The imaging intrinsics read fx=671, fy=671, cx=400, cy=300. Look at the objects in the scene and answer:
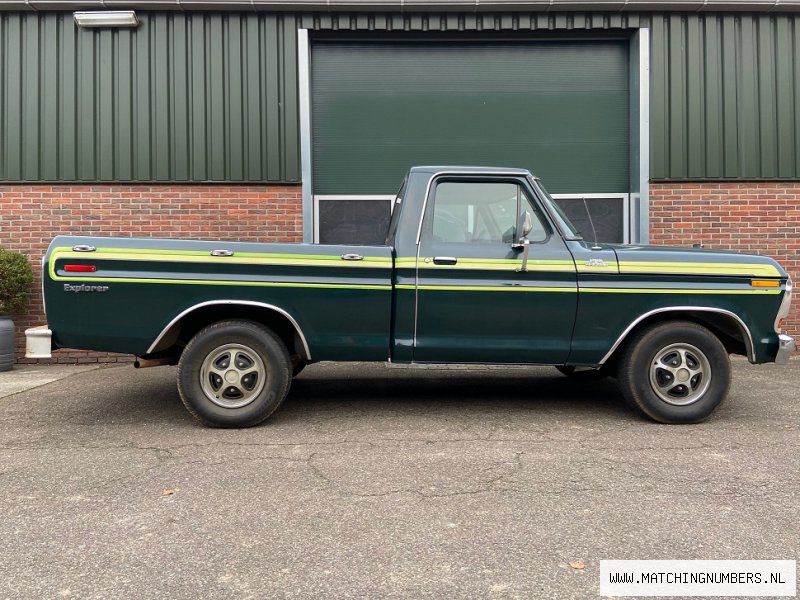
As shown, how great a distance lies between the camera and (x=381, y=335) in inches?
206

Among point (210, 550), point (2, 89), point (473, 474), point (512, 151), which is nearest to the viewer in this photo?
point (210, 550)

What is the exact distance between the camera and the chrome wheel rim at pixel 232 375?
508 centimetres

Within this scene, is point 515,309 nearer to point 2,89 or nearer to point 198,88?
point 198,88

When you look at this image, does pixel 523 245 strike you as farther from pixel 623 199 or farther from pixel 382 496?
pixel 623 199

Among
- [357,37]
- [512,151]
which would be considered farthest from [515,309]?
[357,37]

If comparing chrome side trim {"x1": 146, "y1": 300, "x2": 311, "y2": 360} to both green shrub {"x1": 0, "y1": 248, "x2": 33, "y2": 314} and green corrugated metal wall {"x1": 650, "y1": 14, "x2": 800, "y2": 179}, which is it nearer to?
green shrub {"x1": 0, "y1": 248, "x2": 33, "y2": 314}

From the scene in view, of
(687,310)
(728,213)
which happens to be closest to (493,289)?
(687,310)

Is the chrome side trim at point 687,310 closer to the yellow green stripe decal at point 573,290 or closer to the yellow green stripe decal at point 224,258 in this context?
the yellow green stripe decal at point 573,290

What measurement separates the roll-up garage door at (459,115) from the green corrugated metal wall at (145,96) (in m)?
0.90

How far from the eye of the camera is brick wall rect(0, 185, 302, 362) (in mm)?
8805

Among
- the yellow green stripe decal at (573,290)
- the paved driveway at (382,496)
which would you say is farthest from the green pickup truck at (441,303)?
the paved driveway at (382,496)

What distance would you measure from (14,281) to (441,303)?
577 cm

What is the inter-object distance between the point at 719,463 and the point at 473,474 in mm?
1623

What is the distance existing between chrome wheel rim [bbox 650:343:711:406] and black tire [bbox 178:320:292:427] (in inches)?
114
